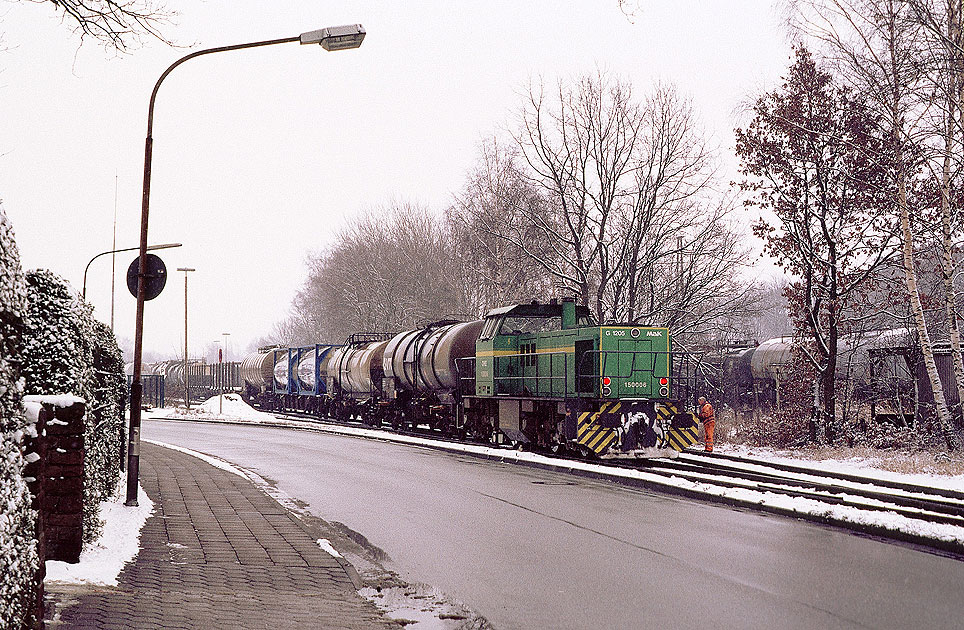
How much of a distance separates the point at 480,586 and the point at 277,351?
156 feet

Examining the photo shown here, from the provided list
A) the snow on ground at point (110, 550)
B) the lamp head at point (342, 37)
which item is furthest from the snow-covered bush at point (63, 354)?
the lamp head at point (342, 37)

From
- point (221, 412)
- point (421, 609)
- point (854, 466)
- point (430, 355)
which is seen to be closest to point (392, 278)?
point (221, 412)

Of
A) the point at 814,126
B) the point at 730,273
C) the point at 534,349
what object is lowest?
the point at 534,349

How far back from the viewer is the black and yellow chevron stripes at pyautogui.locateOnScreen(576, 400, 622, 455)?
A: 19.9m

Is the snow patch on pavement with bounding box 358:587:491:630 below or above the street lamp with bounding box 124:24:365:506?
below

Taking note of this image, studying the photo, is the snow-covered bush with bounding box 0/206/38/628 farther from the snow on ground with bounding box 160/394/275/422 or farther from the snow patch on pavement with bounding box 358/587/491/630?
the snow on ground with bounding box 160/394/275/422

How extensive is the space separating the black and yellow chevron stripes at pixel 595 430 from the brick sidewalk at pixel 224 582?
8.22 metres

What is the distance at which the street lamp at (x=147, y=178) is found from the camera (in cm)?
1353

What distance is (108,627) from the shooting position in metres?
6.30

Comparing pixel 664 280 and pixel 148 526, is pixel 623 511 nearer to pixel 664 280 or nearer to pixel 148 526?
pixel 148 526

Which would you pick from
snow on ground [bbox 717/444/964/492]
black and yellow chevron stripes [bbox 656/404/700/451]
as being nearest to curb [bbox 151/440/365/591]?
black and yellow chevron stripes [bbox 656/404/700/451]

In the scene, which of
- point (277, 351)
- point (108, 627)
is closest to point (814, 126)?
point (108, 627)

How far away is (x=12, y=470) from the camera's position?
4652 millimetres

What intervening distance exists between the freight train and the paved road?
373cm
